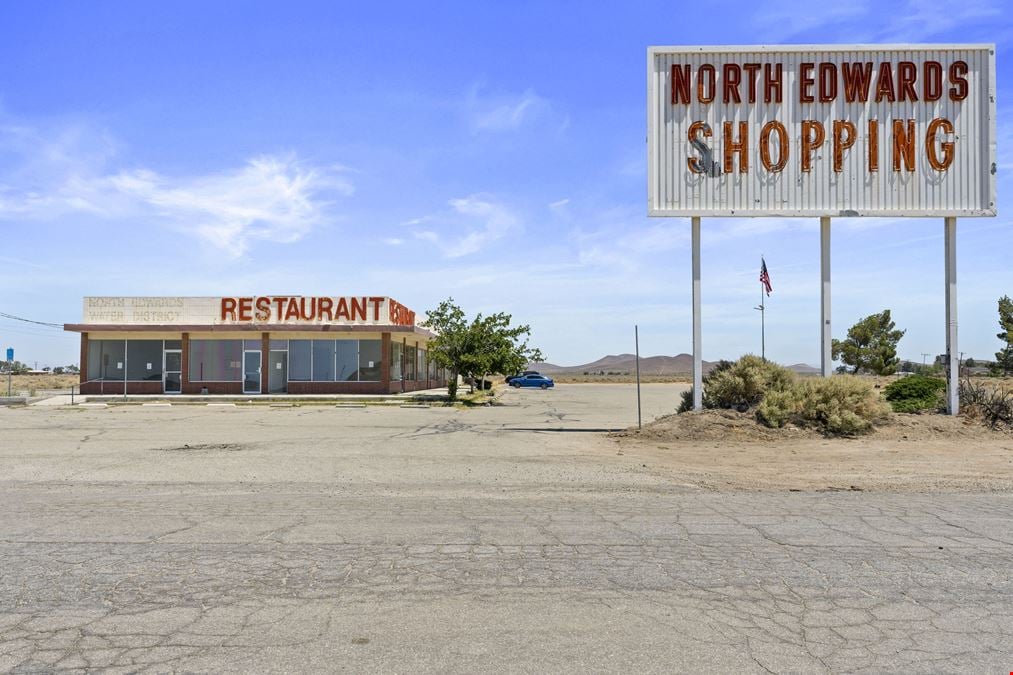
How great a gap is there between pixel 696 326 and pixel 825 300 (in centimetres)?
302

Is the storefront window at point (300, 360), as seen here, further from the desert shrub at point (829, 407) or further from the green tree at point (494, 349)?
the desert shrub at point (829, 407)

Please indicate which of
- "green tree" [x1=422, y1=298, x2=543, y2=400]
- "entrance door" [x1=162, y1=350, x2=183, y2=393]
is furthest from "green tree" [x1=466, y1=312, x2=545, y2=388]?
"entrance door" [x1=162, y1=350, x2=183, y2=393]

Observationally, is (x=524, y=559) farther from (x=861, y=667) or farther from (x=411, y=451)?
(x=411, y=451)

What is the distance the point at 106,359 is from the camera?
1662 inches

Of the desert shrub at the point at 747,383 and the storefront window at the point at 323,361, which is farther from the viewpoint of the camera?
the storefront window at the point at 323,361

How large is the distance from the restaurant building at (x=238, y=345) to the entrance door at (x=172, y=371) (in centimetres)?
5

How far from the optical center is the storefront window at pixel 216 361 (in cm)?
4144

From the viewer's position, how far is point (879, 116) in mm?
17875

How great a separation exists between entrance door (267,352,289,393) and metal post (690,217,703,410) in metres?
28.1

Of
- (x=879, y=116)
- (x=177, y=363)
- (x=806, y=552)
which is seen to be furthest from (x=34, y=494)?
(x=177, y=363)

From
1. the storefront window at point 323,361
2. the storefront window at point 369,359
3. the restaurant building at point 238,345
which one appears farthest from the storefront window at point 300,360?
the storefront window at point 369,359

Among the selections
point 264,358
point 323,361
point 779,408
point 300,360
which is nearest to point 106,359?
point 264,358

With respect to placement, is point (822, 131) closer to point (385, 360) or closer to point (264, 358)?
point (385, 360)

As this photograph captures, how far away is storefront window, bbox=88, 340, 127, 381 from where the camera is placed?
42.0m
